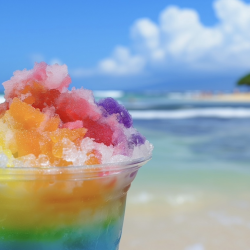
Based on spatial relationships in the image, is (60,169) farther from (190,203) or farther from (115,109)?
(190,203)

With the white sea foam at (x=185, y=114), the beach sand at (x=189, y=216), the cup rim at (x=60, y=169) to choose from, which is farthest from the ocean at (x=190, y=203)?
the white sea foam at (x=185, y=114)

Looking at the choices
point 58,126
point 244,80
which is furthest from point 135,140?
point 244,80

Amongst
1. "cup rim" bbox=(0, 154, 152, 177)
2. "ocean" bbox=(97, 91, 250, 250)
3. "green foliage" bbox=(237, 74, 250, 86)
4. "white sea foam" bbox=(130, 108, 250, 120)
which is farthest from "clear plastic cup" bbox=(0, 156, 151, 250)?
"green foliage" bbox=(237, 74, 250, 86)

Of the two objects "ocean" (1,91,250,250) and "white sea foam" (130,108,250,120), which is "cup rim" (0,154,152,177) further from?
"white sea foam" (130,108,250,120)

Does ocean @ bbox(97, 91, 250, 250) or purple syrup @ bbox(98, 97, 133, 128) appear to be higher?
purple syrup @ bbox(98, 97, 133, 128)

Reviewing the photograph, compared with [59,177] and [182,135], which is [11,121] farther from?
[182,135]

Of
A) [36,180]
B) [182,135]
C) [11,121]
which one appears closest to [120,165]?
[36,180]
